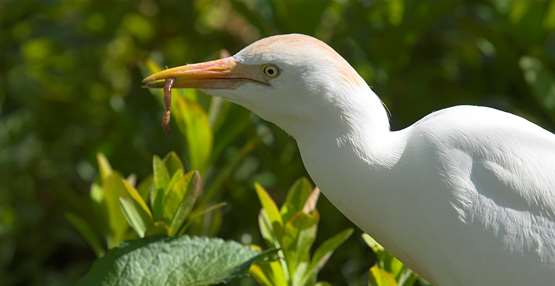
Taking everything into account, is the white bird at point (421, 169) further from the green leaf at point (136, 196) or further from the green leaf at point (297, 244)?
the green leaf at point (136, 196)

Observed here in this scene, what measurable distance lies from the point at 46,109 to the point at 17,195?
412mm

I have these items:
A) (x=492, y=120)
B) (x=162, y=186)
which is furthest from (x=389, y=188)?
(x=162, y=186)

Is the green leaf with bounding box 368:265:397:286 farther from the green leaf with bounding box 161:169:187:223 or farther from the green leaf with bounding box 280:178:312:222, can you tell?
the green leaf with bounding box 161:169:187:223

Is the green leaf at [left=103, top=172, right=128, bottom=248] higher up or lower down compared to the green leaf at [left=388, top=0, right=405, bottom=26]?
lower down

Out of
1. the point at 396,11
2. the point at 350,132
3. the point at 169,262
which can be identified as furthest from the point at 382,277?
the point at 396,11

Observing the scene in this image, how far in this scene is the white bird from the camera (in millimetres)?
1912

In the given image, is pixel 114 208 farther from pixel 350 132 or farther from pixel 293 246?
pixel 350 132

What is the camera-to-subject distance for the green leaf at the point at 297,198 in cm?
233

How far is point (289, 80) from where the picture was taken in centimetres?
197

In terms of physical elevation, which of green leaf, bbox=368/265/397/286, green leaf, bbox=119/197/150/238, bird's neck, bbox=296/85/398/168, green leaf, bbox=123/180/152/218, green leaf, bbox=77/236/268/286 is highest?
bird's neck, bbox=296/85/398/168

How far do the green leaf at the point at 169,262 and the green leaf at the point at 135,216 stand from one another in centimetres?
7

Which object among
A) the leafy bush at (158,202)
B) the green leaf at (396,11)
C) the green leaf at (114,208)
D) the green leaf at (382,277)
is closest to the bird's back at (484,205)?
the green leaf at (382,277)

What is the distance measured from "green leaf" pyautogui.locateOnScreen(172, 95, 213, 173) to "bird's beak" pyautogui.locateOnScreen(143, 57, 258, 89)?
0.43 m

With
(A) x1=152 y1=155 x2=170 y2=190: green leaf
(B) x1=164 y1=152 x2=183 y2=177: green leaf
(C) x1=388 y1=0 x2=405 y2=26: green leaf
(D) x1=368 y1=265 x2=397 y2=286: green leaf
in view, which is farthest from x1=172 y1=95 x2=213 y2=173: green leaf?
(C) x1=388 y1=0 x2=405 y2=26: green leaf
